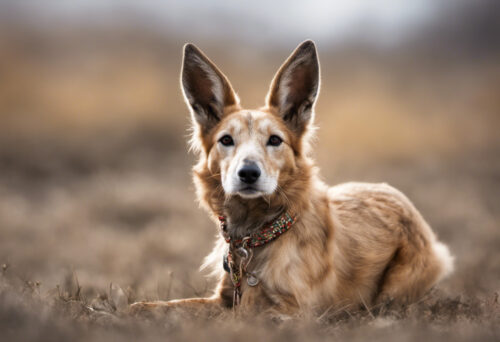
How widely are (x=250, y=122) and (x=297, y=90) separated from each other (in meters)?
0.58

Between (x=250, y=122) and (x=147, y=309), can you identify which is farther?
(x=250, y=122)

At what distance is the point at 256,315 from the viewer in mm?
3762

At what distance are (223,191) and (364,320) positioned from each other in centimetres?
149

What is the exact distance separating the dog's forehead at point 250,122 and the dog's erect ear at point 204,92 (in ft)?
0.93

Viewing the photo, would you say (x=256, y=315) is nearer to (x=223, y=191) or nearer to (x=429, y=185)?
(x=223, y=191)

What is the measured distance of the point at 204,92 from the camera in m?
4.75

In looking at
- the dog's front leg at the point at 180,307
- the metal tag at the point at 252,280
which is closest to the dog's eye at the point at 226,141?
the metal tag at the point at 252,280

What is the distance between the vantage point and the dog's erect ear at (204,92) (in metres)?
4.65

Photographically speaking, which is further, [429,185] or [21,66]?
[21,66]

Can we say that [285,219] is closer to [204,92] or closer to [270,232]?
[270,232]

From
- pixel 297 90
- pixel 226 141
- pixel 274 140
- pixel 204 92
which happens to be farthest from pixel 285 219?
pixel 204 92

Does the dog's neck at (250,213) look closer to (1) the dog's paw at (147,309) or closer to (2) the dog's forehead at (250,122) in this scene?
(2) the dog's forehead at (250,122)

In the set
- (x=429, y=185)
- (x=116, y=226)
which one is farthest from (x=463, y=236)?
(x=116, y=226)

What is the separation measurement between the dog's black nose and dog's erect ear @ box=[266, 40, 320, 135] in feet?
2.73
